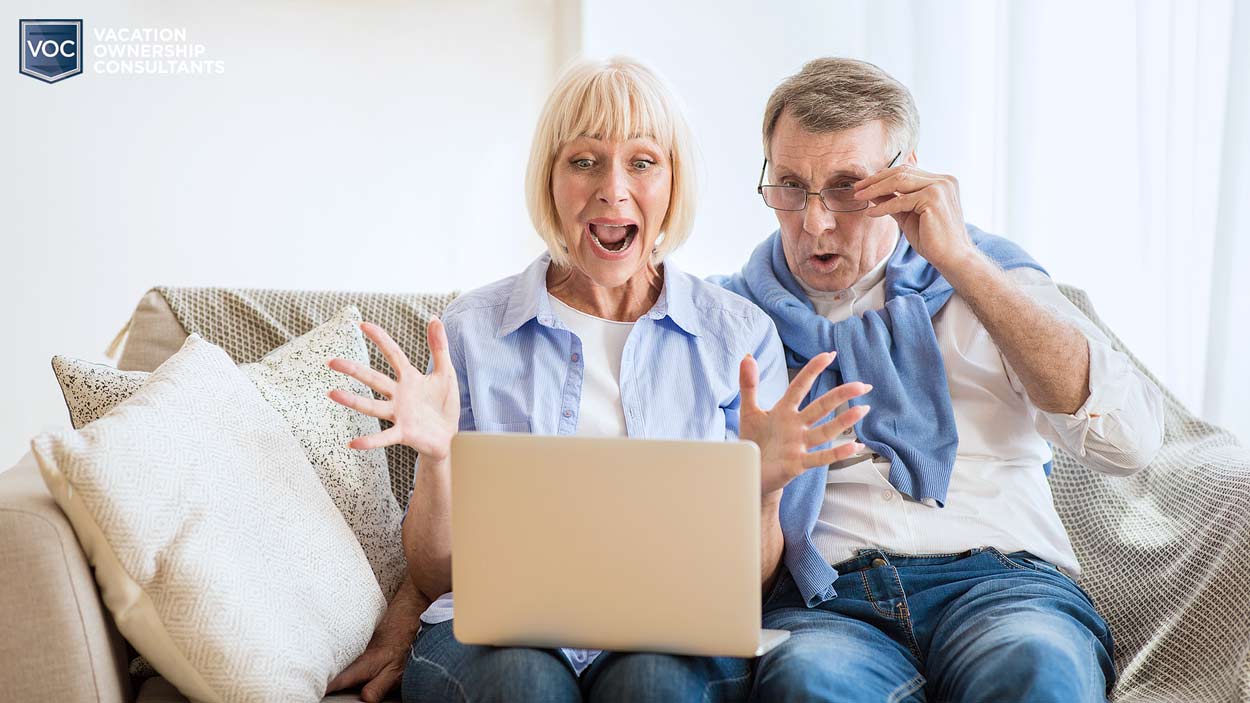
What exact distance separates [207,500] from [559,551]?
49 cm

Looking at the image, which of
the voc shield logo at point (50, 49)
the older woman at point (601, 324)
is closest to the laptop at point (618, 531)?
the older woman at point (601, 324)

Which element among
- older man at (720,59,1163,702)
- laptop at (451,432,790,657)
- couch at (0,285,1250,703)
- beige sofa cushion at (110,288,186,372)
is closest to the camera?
laptop at (451,432,790,657)

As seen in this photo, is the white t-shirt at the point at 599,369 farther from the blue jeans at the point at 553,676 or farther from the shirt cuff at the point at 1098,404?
the shirt cuff at the point at 1098,404

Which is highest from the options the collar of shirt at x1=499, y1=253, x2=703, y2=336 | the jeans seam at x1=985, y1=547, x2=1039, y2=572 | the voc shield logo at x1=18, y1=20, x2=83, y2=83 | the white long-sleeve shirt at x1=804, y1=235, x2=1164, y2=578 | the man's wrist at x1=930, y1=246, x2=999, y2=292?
the voc shield logo at x1=18, y1=20, x2=83, y2=83

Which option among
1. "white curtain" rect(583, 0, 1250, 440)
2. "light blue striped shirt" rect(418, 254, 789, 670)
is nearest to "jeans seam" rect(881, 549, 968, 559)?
"light blue striped shirt" rect(418, 254, 789, 670)

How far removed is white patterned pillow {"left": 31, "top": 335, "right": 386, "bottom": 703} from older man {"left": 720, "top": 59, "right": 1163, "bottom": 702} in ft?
1.97

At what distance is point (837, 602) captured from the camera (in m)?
1.59

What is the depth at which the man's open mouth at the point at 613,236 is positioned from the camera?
1764 mm

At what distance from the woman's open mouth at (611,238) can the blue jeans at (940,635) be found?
1.86 ft

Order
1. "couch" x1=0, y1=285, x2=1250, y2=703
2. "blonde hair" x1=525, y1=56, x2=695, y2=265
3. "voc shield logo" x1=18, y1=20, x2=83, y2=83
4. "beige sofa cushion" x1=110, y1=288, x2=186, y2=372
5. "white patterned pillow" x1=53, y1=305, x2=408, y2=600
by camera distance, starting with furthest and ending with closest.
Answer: "voc shield logo" x1=18, y1=20, x2=83, y2=83, "beige sofa cushion" x1=110, y1=288, x2=186, y2=372, "blonde hair" x1=525, y1=56, x2=695, y2=265, "white patterned pillow" x1=53, y1=305, x2=408, y2=600, "couch" x1=0, y1=285, x2=1250, y2=703

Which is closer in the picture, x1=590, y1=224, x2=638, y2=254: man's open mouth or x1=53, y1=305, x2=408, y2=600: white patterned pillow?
x1=53, y1=305, x2=408, y2=600: white patterned pillow

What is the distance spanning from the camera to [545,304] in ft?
5.73

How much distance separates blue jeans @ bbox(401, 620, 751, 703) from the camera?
4.22ft

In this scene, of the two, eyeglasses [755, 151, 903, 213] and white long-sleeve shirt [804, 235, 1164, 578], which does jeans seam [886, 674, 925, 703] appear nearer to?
white long-sleeve shirt [804, 235, 1164, 578]
